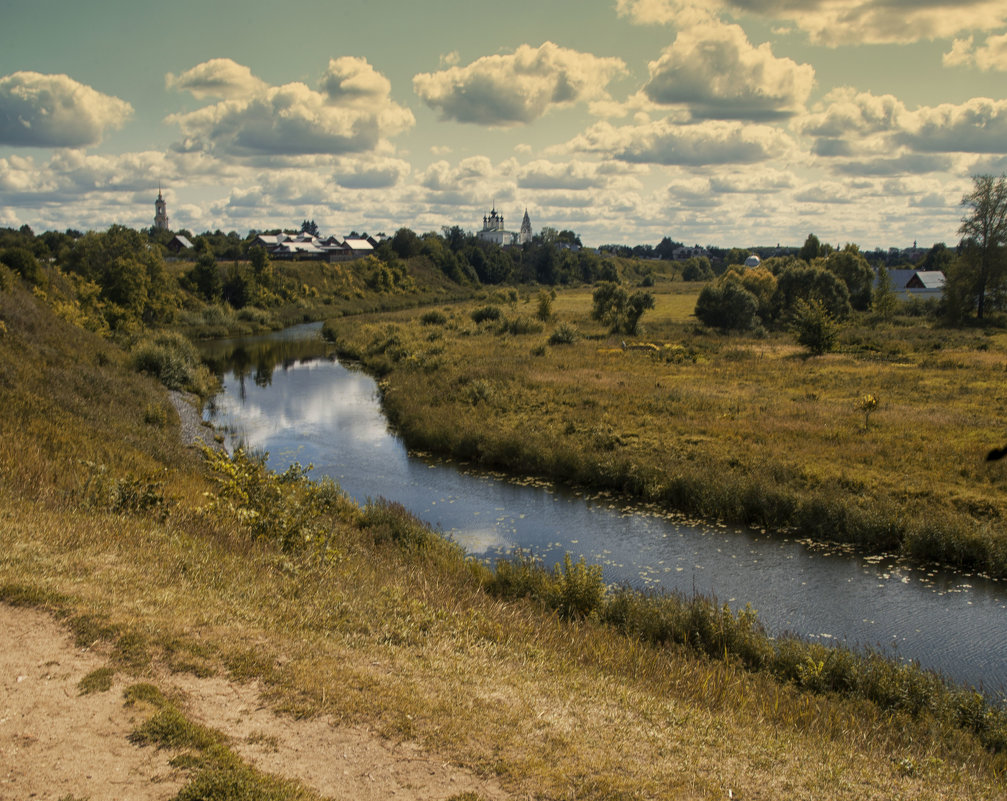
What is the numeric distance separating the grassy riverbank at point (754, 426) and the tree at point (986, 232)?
16.6 metres

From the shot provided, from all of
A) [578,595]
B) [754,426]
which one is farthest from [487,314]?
[578,595]

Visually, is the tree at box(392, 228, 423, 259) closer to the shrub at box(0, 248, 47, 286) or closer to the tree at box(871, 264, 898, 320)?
the tree at box(871, 264, 898, 320)

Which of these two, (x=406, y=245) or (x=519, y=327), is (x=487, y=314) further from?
(x=406, y=245)

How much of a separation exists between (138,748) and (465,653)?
3799mm

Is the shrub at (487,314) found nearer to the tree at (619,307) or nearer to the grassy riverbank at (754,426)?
the tree at (619,307)

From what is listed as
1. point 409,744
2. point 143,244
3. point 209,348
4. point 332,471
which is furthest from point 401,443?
point 143,244

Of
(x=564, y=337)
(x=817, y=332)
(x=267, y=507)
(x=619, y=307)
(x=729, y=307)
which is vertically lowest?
(x=267, y=507)

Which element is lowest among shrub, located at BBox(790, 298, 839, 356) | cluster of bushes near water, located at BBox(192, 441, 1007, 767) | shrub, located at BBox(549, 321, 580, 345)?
cluster of bushes near water, located at BBox(192, 441, 1007, 767)

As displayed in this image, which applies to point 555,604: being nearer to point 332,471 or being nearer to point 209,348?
point 332,471

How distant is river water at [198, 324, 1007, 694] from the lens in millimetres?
13891

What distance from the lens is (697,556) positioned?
57.8ft

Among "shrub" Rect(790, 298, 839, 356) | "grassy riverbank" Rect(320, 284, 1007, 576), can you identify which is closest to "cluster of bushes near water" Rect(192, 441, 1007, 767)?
"grassy riverbank" Rect(320, 284, 1007, 576)

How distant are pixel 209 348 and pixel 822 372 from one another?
45.6 m

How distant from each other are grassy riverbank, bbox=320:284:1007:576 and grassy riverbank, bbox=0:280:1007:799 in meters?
7.92
